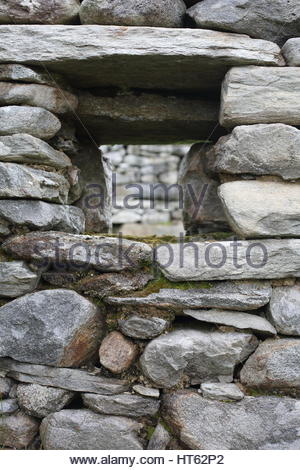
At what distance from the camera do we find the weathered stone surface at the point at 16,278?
2.05 meters

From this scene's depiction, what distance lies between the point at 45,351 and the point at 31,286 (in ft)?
1.12

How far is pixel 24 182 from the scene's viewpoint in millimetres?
2082

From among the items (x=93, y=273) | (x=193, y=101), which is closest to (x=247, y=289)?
(x=93, y=273)

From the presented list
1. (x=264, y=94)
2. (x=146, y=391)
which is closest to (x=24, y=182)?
(x=146, y=391)

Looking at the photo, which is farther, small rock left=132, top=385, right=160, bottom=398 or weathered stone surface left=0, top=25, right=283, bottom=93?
weathered stone surface left=0, top=25, right=283, bottom=93

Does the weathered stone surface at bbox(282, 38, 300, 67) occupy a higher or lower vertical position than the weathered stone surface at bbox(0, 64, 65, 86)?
higher

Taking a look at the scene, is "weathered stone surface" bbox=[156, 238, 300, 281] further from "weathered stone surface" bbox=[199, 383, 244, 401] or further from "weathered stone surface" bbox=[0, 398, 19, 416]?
"weathered stone surface" bbox=[0, 398, 19, 416]

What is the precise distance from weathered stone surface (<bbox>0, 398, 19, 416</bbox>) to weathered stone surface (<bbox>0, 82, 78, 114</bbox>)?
159cm

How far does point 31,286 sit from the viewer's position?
6.86 feet

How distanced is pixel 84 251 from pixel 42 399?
0.77 meters

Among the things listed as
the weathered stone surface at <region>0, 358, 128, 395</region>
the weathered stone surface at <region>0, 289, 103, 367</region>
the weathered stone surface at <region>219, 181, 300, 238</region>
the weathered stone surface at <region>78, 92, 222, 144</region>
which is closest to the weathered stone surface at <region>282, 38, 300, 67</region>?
the weathered stone surface at <region>78, 92, 222, 144</region>

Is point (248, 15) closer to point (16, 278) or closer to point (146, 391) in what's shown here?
point (16, 278)

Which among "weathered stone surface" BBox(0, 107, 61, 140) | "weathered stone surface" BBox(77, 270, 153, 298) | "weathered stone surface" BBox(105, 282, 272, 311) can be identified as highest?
"weathered stone surface" BBox(0, 107, 61, 140)

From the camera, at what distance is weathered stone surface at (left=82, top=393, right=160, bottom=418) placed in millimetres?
1971
